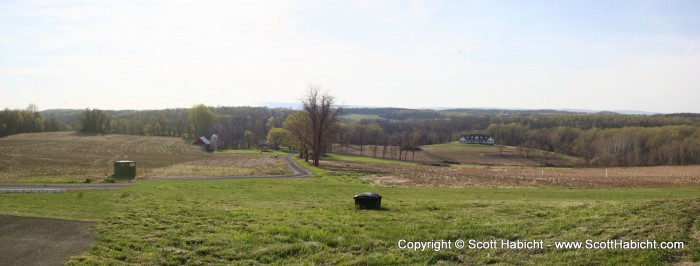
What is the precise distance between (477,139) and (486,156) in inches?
1784

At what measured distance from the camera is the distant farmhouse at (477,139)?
164250 mm

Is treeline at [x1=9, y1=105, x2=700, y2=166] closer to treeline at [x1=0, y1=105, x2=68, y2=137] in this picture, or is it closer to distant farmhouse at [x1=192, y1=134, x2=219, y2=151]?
treeline at [x1=0, y1=105, x2=68, y2=137]

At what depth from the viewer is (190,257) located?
1129 centimetres

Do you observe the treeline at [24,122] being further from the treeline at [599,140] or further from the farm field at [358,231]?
the farm field at [358,231]

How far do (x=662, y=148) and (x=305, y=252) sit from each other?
4262 inches

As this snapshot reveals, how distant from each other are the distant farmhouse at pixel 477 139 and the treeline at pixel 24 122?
125706 millimetres

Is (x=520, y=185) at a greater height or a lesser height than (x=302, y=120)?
lesser

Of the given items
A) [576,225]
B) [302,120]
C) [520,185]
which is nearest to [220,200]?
[576,225]

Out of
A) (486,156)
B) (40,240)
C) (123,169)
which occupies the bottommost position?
(486,156)

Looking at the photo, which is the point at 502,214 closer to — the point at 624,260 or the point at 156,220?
the point at 624,260

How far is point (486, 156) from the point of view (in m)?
124

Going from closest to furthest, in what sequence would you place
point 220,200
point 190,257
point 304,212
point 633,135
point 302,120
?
point 190,257 < point 304,212 < point 220,200 < point 302,120 < point 633,135

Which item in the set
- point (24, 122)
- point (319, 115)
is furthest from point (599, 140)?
point (24, 122)

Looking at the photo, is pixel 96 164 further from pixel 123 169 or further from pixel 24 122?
pixel 24 122
